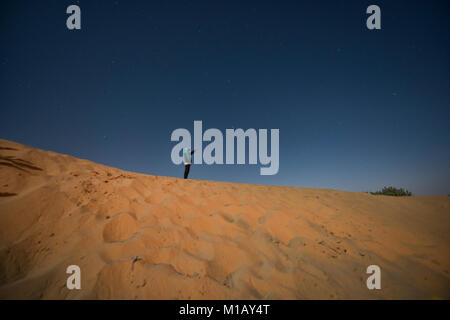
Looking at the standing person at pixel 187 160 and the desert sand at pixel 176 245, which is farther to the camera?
the standing person at pixel 187 160

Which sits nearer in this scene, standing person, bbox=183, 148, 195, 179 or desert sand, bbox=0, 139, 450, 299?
desert sand, bbox=0, 139, 450, 299

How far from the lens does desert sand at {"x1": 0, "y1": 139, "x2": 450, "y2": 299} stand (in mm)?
1281

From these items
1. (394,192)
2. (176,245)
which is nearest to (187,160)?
(176,245)

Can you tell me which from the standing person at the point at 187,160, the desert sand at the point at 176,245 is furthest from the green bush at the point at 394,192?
the standing person at the point at 187,160

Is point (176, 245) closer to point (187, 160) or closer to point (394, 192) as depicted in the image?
point (187, 160)

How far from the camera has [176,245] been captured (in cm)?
173

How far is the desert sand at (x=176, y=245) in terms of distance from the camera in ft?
4.20

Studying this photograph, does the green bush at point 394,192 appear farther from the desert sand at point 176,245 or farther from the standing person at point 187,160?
the standing person at point 187,160

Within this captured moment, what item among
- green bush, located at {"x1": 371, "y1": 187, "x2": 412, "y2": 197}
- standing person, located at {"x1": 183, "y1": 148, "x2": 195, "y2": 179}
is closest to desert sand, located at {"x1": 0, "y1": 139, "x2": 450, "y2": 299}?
standing person, located at {"x1": 183, "y1": 148, "x2": 195, "y2": 179}

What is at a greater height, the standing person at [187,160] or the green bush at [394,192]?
the standing person at [187,160]

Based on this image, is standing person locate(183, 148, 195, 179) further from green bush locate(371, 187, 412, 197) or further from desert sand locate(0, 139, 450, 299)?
green bush locate(371, 187, 412, 197)

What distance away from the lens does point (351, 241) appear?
233cm
